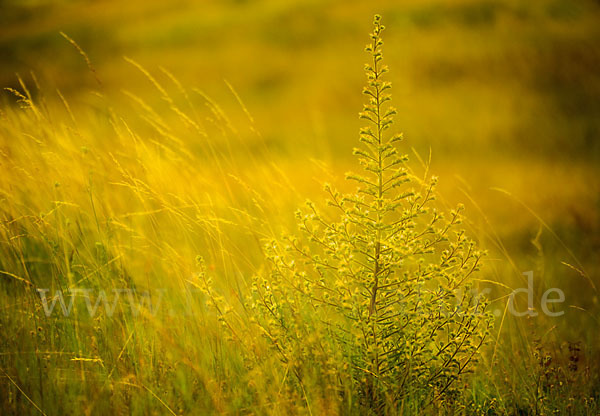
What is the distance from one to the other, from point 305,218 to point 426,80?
7.32 metres

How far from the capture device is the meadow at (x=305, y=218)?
6.53 ft

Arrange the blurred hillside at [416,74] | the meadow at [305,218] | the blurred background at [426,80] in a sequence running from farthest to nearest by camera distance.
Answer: the blurred hillside at [416,74], the blurred background at [426,80], the meadow at [305,218]

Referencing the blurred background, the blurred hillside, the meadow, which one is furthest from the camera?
the blurred hillside

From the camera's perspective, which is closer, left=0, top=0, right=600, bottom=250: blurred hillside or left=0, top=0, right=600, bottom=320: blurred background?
left=0, top=0, right=600, bottom=320: blurred background

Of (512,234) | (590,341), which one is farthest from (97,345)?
(512,234)

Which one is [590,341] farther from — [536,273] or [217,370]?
[217,370]

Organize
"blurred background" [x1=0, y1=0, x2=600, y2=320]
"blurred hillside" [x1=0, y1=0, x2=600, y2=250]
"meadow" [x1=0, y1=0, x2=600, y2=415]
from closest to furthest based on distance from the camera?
"meadow" [x1=0, y1=0, x2=600, y2=415] < "blurred background" [x1=0, y1=0, x2=600, y2=320] < "blurred hillside" [x1=0, y1=0, x2=600, y2=250]

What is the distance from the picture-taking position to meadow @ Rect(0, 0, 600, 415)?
1991 millimetres

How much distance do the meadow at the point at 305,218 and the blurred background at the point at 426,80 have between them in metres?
0.05

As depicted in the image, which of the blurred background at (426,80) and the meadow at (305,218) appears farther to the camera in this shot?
the blurred background at (426,80)

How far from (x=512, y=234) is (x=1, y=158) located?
4.60 m

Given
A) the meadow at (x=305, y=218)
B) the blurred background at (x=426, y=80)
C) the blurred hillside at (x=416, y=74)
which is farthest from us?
the blurred hillside at (x=416, y=74)

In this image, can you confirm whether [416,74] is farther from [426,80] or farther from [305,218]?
[305,218]

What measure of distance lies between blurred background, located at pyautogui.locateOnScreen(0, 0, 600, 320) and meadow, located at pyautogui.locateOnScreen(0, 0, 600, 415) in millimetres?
47
